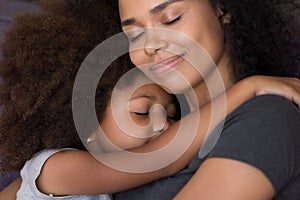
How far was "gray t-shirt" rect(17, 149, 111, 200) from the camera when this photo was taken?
1062 millimetres

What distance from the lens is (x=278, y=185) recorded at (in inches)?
32.2

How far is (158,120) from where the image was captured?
1103 mm

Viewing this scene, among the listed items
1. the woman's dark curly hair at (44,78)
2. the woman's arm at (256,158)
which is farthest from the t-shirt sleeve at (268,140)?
the woman's dark curly hair at (44,78)

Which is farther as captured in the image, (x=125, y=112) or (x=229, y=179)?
(x=125, y=112)

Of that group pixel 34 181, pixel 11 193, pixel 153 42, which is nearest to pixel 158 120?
pixel 153 42

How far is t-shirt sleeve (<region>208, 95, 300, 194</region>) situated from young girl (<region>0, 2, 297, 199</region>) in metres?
0.20

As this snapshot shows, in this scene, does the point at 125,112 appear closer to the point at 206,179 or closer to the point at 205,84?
the point at 205,84

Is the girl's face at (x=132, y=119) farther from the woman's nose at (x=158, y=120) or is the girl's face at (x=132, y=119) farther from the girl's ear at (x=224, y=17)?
the girl's ear at (x=224, y=17)

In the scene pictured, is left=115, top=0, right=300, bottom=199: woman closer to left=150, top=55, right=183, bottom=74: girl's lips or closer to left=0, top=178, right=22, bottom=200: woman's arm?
left=150, top=55, right=183, bottom=74: girl's lips

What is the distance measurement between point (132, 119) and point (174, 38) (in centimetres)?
19

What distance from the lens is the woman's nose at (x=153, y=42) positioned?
1058 millimetres

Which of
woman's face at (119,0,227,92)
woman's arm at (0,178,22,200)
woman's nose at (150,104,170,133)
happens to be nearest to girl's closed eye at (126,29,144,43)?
woman's face at (119,0,227,92)

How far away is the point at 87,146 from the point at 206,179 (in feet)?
1.16

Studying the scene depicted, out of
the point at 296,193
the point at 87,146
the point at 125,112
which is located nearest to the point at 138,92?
the point at 125,112
